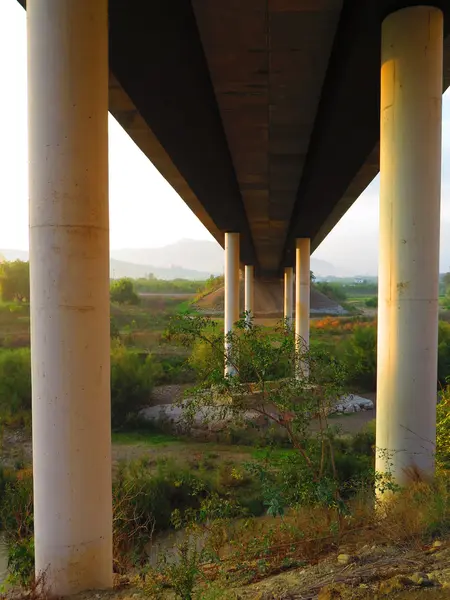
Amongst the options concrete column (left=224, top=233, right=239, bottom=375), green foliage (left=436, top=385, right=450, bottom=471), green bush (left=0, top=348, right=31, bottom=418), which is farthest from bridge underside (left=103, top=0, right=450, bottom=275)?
green bush (left=0, top=348, right=31, bottom=418)

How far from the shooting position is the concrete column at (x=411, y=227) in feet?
25.0

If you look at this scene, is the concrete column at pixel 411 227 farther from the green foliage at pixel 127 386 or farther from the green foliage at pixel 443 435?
the green foliage at pixel 127 386

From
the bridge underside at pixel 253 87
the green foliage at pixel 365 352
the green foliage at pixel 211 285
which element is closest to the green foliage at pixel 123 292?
the green foliage at pixel 211 285

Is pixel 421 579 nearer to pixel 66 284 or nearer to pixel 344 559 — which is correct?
pixel 344 559

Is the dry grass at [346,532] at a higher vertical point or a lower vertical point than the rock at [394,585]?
lower

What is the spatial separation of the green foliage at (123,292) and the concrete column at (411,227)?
101636mm

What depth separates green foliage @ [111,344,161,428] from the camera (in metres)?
31.2

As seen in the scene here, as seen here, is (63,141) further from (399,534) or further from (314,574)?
(399,534)

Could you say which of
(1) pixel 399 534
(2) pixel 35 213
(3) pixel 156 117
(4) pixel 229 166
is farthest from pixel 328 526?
(4) pixel 229 166

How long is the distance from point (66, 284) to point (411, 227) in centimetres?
482

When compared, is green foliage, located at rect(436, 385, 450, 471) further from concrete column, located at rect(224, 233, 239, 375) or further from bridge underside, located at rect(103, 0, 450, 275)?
concrete column, located at rect(224, 233, 239, 375)

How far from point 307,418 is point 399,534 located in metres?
1.85

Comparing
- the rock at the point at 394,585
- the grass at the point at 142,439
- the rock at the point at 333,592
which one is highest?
the rock at the point at 394,585

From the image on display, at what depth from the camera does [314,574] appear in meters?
5.37
